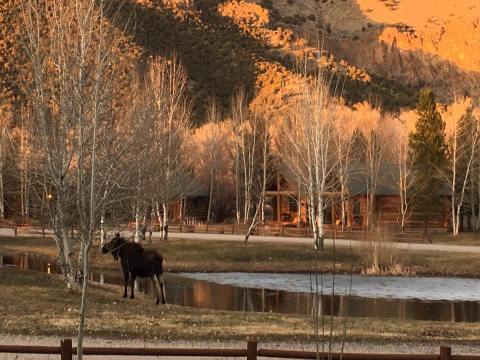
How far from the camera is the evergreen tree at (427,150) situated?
5800 cm

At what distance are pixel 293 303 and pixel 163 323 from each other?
938 centimetres

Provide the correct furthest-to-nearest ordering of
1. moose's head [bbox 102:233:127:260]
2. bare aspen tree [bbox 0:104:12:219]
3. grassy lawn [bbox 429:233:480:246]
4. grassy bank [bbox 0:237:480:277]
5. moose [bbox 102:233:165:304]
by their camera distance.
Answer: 1. bare aspen tree [bbox 0:104:12:219]
2. grassy lawn [bbox 429:233:480:246]
3. grassy bank [bbox 0:237:480:277]
4. moose's head [bbox 102:233:127:260]
5. moose [bbox 102:233:165:304]

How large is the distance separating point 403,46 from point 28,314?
572ft

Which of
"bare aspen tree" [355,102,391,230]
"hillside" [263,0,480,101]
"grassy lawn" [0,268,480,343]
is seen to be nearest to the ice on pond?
"grassy lawn" [0,268,480,343]

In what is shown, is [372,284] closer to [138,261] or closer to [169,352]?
[138,261]

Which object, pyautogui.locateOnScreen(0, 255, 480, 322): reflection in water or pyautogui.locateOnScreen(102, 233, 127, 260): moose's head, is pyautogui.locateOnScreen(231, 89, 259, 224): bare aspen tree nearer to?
pyautogui.locateOnScreen(0, 255, 480, 322): reflection in water

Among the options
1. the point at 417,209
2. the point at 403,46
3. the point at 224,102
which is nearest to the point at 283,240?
the point at 417,209

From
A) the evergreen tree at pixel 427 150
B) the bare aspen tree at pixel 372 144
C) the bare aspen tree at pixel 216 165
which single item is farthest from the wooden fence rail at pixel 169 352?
the bare aspen tree at pixel 216 165

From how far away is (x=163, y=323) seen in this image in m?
17.2

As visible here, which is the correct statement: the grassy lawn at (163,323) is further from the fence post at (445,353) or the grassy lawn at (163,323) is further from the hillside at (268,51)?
the hillside at (268,51)

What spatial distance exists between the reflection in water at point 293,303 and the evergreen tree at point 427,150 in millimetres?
30931

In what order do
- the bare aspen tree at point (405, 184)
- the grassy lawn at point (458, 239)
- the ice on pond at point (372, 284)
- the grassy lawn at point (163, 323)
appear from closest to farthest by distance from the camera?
the grassy lawn at point (163, 323)
the ice on pond at point (372, 284)
the grassy lawn at point (458, 239)
the bare aspen tree at point (405, 184)

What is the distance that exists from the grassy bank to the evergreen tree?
1841 cm

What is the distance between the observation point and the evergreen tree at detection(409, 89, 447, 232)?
58000 millimetres
